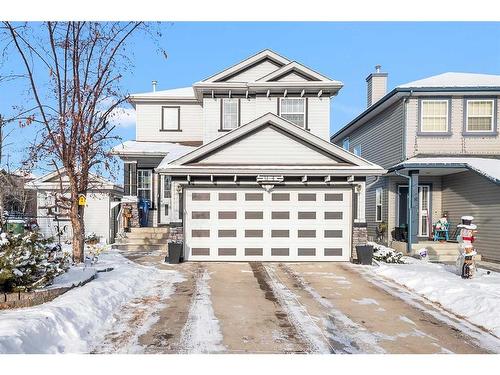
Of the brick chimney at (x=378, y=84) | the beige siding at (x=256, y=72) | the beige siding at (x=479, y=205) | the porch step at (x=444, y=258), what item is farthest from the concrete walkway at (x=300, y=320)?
the brick chimney at (x=378, y=84)

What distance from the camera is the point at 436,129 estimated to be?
17891 millimetres

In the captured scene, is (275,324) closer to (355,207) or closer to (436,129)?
(355,207)

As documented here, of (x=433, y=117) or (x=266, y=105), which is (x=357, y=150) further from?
(x=266, y=105)

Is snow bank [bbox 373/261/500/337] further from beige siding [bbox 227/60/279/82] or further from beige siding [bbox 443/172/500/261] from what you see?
beige siding [bbox 227/60/279/82]

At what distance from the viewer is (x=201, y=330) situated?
6523 millimetres

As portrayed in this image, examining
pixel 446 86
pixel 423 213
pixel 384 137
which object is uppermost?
pixel 446 86

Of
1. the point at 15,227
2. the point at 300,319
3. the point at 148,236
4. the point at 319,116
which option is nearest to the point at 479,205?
the point at 319,116

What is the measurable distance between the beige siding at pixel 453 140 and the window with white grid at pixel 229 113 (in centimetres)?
767

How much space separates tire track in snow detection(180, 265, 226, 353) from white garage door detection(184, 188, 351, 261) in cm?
477

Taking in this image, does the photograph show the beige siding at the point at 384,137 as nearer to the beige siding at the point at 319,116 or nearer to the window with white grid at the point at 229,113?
the beige siding at the point at 319,116

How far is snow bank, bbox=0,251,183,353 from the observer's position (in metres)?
5.33

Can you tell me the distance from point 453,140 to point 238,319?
14.6 meters

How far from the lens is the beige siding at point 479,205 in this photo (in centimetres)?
1525
